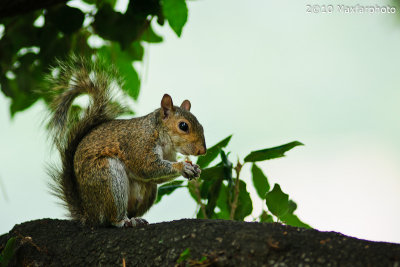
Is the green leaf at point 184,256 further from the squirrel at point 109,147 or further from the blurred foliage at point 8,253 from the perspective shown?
the blurred foliage at point 8,253

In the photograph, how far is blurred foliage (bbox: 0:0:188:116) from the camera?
9.11 feet

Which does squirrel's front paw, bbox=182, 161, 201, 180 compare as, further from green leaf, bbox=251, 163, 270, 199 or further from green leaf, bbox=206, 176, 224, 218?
green leaf, bbox=251, 163, 270, 199

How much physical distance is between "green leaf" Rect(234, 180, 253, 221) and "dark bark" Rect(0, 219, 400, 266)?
1.84ft

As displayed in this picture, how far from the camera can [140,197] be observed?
9.44ft

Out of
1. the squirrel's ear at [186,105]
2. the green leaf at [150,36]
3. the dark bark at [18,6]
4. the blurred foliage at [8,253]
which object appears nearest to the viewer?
the dark bark at [18,6]

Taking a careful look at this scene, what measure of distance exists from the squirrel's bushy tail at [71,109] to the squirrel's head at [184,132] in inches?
15.3

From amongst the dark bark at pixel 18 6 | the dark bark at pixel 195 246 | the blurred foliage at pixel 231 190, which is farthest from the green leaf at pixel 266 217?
the dark bark at pixel 18 6

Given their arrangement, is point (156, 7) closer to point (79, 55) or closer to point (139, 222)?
point (79, 55)

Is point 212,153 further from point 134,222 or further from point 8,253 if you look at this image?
point 8,253

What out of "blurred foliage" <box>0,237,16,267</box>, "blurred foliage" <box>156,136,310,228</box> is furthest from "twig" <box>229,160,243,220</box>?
"blurred foliage" <box>0,237,16,267</box>

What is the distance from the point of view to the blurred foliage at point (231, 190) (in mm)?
2600

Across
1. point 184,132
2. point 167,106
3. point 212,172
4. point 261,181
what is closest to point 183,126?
point 184,132

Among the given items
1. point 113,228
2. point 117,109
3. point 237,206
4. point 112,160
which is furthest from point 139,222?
point 117,109

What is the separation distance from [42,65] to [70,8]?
0.53 m
